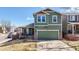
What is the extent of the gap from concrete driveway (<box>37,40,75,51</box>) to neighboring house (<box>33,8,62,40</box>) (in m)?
0.07

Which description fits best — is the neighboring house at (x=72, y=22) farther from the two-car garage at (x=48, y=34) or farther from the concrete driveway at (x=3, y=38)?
the concrete driveway at (x=3, y=38)

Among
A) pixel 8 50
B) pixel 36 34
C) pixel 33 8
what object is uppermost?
pixel 33 8

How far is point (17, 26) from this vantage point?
329 centimetres

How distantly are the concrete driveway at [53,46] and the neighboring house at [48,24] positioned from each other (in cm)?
7

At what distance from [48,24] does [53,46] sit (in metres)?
0.32

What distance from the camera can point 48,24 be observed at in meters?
3.27

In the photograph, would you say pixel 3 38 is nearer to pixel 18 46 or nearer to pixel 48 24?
pixel 18 46

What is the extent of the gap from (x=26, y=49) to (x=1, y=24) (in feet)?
1.65

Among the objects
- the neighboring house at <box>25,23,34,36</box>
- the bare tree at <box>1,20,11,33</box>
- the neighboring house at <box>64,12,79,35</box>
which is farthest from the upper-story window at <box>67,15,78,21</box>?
the bare tree at <box>1,20,11,33</box>

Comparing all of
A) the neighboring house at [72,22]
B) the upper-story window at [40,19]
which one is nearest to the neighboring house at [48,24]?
the upper-story window at [40,19]

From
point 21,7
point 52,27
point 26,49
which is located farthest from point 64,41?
point 21,7

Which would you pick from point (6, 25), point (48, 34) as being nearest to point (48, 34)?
point (48, 34)

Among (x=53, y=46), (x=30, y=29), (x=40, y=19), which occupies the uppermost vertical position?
(x=40, y=19)
